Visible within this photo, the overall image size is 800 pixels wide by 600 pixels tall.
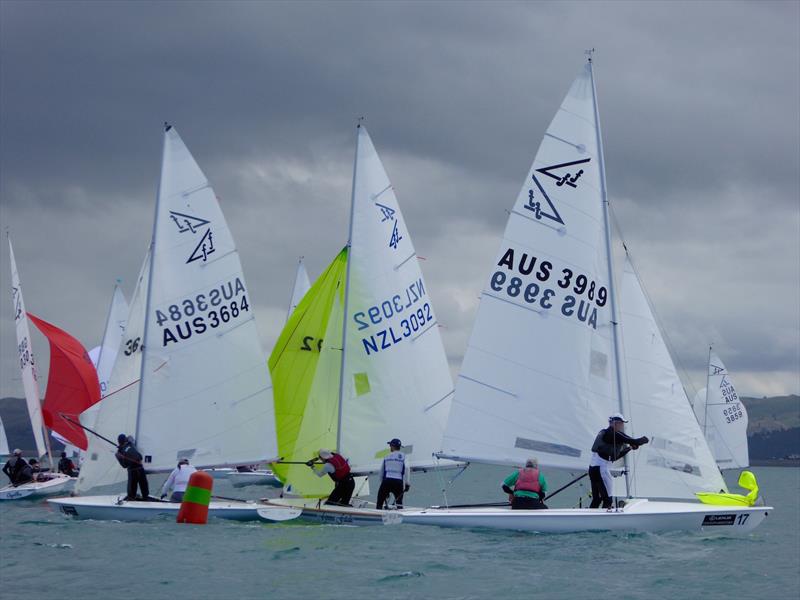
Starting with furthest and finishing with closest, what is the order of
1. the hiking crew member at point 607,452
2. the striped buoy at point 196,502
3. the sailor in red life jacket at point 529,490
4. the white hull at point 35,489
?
the white hull at point 35,489 → the striped buoy at point 196,502 → the sailor in red life jacket at point 529,490 → the hiking crew member at point 607,452

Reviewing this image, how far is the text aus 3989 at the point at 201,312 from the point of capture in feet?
71.4

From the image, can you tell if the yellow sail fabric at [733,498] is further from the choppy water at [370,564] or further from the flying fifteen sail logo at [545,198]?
the flying fifteen sail logo at [545,198]

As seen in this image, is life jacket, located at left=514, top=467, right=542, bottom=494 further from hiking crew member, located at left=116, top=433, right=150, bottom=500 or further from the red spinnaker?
the red spinnaker

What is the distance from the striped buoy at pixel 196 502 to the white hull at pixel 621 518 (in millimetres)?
3843

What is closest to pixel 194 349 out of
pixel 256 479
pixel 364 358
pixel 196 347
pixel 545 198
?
pixel 196 347

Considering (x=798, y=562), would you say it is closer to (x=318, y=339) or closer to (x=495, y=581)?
(x=495, y=581)

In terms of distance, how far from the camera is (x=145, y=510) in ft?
65.2

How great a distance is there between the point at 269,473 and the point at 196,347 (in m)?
27.6

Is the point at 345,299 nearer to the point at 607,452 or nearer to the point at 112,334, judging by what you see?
the point at 607,452

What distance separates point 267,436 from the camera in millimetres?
22188

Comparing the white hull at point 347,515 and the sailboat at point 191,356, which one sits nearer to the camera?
the white hull at point 347,515

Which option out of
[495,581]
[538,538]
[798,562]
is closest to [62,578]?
[495,581]

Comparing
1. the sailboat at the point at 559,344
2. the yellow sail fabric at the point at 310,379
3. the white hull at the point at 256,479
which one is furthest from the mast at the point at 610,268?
the white hull at the point at 256,479

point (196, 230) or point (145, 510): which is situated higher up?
→ point (196, 230)
